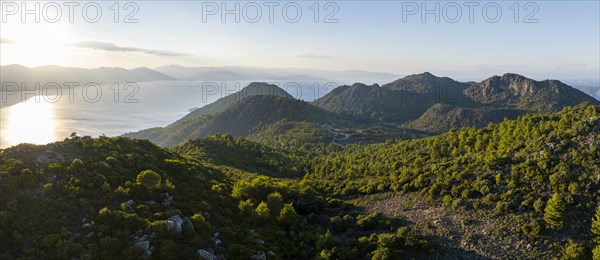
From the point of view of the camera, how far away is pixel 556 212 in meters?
32.2

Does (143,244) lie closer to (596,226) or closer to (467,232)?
(467,232)

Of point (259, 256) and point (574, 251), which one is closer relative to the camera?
point (574, 251)

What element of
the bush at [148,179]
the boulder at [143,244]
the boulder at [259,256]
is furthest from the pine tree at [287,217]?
the boulder at [143,244]

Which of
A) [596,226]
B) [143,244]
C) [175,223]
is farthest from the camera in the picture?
[175,223]

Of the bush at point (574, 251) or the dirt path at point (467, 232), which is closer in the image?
the bush at point (574, 251)

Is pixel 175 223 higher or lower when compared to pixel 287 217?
higher

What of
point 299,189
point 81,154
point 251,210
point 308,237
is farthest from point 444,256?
point 81,154

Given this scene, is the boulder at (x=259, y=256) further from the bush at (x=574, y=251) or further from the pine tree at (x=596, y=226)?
the pine tree at (x=596, y=226)

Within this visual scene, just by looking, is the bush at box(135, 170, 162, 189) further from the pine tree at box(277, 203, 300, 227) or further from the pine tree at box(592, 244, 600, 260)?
the pine tree at box(592, 244, 600, 260)

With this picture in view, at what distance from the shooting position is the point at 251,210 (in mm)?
39719

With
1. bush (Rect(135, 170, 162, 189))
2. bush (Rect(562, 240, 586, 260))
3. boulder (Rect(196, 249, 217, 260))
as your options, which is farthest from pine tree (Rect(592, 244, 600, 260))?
bush (Rect(135, 170, 162, 189))

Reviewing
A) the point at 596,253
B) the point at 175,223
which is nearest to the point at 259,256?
the point at 175,223

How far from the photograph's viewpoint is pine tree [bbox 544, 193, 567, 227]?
32.2 m

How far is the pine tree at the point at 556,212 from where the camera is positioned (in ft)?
105
